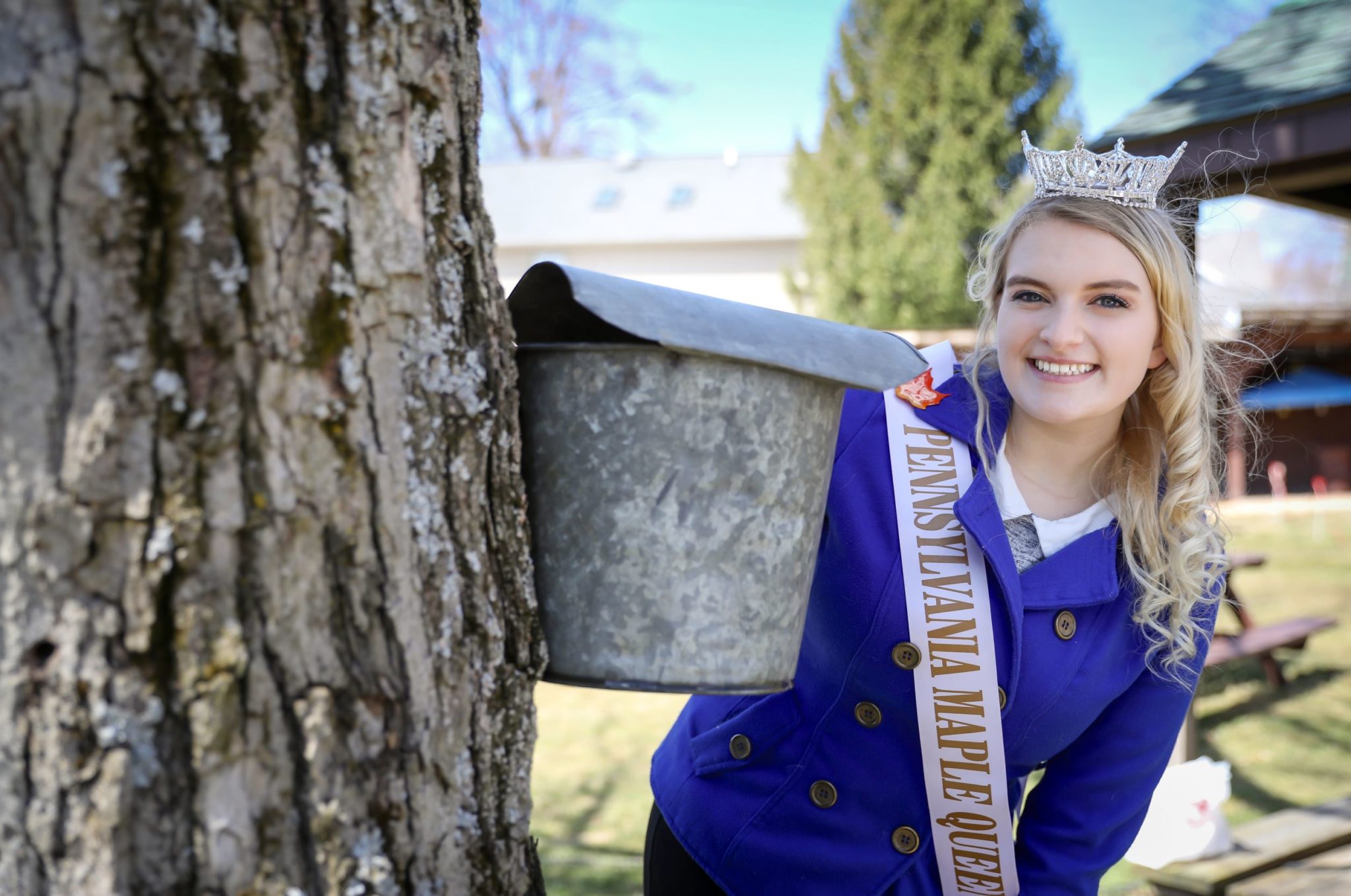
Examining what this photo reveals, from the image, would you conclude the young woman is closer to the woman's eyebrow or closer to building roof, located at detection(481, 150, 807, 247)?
the woman's eyebrow

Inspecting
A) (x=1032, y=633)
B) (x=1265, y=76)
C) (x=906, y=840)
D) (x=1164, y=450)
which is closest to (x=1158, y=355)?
(x=1164, y=450)

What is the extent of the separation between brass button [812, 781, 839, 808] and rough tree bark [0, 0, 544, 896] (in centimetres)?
94

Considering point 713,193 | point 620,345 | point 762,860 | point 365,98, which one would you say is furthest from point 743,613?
point 713,193

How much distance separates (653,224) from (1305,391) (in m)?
14.8

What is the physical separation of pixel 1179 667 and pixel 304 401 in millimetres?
1605

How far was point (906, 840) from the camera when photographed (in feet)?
6.30

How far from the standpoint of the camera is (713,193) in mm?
26750

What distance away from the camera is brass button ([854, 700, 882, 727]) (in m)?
1.89

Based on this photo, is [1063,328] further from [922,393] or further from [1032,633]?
[1032,633]

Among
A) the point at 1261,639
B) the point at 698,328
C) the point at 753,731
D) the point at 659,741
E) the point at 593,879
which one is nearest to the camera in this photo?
the point at 698,328

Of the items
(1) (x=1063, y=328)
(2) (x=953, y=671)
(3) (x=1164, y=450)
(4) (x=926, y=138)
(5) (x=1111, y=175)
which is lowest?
(2) (x=953, y=671)

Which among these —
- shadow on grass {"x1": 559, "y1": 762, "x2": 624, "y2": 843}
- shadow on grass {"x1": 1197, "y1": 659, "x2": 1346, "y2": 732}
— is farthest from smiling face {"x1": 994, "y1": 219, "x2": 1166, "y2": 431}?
shadow on grass {"x1": 1197, "y1": 659, "x2": 1346, "y2": 732}

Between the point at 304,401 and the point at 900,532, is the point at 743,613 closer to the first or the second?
the point at 304,401

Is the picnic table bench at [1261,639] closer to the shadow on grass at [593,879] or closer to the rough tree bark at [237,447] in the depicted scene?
the shadow on grass at [593,879]
